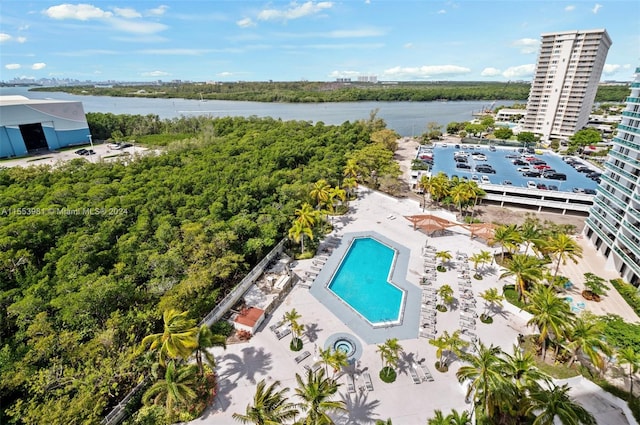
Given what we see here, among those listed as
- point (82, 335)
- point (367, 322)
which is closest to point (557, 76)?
point (367, 322)

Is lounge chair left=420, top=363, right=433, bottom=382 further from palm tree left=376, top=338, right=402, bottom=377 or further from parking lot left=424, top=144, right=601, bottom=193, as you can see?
parking lot left=424, top=144, right=601, bottom=193

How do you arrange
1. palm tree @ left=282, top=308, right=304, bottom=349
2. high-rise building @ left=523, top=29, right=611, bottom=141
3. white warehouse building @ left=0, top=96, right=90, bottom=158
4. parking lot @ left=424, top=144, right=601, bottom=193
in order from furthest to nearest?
1. high-rise building @ left=523, top=29, right=611, bottom=141
2. white warehouse building @ left=0, top=96, right=90, bottom=158
3. parking lot @ left=424, top=144, right=601, bottom=193
4. palm tree @ left=282, top=308, right=304, bottom=349

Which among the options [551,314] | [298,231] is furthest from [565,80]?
[298,231]

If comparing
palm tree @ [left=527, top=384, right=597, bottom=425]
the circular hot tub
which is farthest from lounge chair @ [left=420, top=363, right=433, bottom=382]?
palm tree @ [left=527, top=384, right=597, bottom=425]

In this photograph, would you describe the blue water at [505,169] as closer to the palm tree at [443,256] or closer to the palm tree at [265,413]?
the palm tree at [443,256]

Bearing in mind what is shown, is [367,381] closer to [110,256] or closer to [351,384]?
[351,384]
